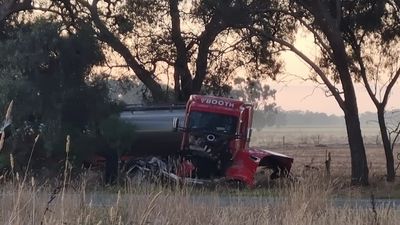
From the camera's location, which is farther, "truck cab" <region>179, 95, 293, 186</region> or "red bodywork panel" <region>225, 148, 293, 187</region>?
"truck cab" <region>179, 95, 293, 186</region>

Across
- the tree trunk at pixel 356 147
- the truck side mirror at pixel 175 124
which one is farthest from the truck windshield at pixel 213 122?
the tree trunk at pixel 356 147

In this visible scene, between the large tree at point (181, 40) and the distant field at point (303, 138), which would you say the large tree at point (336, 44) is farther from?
the distant field at point (303, 138)

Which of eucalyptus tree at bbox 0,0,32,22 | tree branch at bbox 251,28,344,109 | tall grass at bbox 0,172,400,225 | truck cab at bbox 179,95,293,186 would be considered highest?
eucalyptus tree at bbox 0,0,32,22

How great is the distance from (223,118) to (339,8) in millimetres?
5280

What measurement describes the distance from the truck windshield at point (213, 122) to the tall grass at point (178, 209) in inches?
559

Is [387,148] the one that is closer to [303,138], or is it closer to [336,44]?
[336,44]

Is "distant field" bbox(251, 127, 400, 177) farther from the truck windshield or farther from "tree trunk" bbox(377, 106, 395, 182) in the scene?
the truck windshield

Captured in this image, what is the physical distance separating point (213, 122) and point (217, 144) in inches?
34.4

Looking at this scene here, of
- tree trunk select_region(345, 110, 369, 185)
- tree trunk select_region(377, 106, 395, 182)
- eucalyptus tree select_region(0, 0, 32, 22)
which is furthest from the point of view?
tree trunk select_region(377, 106, 395, 182)

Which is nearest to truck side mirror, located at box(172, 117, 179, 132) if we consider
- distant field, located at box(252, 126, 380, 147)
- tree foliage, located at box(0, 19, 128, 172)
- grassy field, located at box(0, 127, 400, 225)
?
tree foliage, located at box(0, 19, 128, 172)

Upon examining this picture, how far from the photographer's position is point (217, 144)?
83.3ft

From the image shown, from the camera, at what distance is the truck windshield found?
25.7 meters

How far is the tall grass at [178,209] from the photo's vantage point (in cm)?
893

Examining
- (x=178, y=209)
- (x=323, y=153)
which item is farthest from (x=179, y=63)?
(x=323, y=153)
